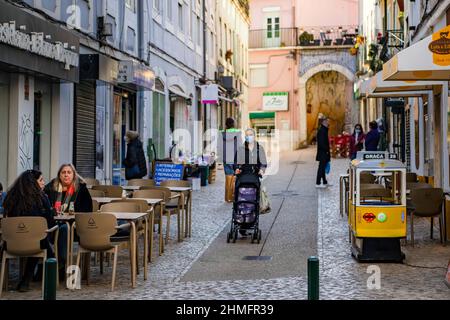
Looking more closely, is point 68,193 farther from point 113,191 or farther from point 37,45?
point 37,45

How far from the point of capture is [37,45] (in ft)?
37.9

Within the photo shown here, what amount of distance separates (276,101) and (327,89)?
4554 millimetres

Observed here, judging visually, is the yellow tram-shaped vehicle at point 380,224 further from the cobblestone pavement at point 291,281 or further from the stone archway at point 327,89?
the stone archway at point 327,89

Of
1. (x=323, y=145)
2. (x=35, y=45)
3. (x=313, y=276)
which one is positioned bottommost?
(x=313, y=276)

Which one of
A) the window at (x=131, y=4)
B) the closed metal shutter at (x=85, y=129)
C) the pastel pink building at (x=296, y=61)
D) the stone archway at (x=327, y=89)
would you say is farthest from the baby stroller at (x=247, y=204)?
the stone archway at (x=327, y=89)

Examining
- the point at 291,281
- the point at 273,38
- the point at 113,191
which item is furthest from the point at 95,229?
the point at 273,38

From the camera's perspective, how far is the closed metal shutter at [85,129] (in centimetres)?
1510

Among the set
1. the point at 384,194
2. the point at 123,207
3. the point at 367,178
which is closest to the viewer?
the point at 123,207

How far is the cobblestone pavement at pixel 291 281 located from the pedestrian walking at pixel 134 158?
376 cm

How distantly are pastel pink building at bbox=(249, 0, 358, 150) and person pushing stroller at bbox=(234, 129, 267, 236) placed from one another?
31958 millimetres

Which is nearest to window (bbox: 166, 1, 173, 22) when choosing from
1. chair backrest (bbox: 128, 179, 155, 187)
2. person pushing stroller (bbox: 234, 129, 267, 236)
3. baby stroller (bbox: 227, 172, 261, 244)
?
chair backrest (bbox: 128, 179, 155, 187)

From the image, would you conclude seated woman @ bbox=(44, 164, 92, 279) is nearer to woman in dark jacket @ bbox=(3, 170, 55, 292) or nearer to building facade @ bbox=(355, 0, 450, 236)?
woman in dark jacket @ bbox=(3, 170, 55, 292)
